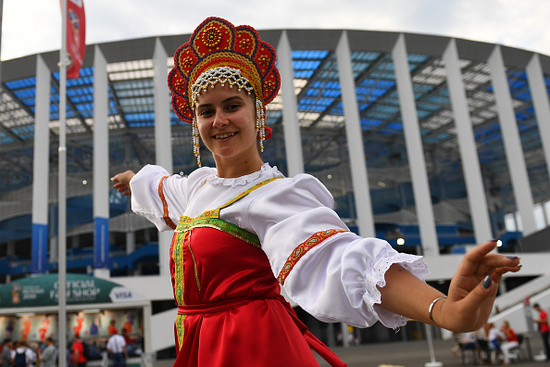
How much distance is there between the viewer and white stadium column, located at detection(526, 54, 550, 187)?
26.1m

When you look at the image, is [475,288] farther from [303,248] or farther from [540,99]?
[540,99]

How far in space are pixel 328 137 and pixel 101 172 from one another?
776 inches

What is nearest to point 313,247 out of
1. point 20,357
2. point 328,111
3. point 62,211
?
point 62,211

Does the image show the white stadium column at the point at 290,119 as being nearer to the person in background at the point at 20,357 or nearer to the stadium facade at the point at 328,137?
the stadium facade at the point at 328,137

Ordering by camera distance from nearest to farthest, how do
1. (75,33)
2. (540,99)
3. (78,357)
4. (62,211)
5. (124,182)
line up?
(124,182), (62,211), (75,33), (78,357), (540,99)

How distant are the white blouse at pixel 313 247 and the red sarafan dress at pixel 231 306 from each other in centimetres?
8

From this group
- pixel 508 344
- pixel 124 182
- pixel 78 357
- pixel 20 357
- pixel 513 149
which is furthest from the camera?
pixel 513 149

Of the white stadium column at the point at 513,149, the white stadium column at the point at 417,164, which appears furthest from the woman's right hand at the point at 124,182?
the white stadium column at the point at 513,149

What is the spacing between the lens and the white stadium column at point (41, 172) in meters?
18.2

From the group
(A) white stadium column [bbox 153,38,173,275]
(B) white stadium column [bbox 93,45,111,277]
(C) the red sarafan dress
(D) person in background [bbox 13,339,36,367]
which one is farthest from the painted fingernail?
(A) white stadium column [bbox 153,38,173,275]

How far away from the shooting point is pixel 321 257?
1344 millimetres

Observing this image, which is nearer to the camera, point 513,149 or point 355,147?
point 355,147

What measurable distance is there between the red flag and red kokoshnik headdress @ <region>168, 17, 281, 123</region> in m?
9.26

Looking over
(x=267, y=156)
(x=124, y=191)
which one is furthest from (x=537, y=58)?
(x=124, y=191)
